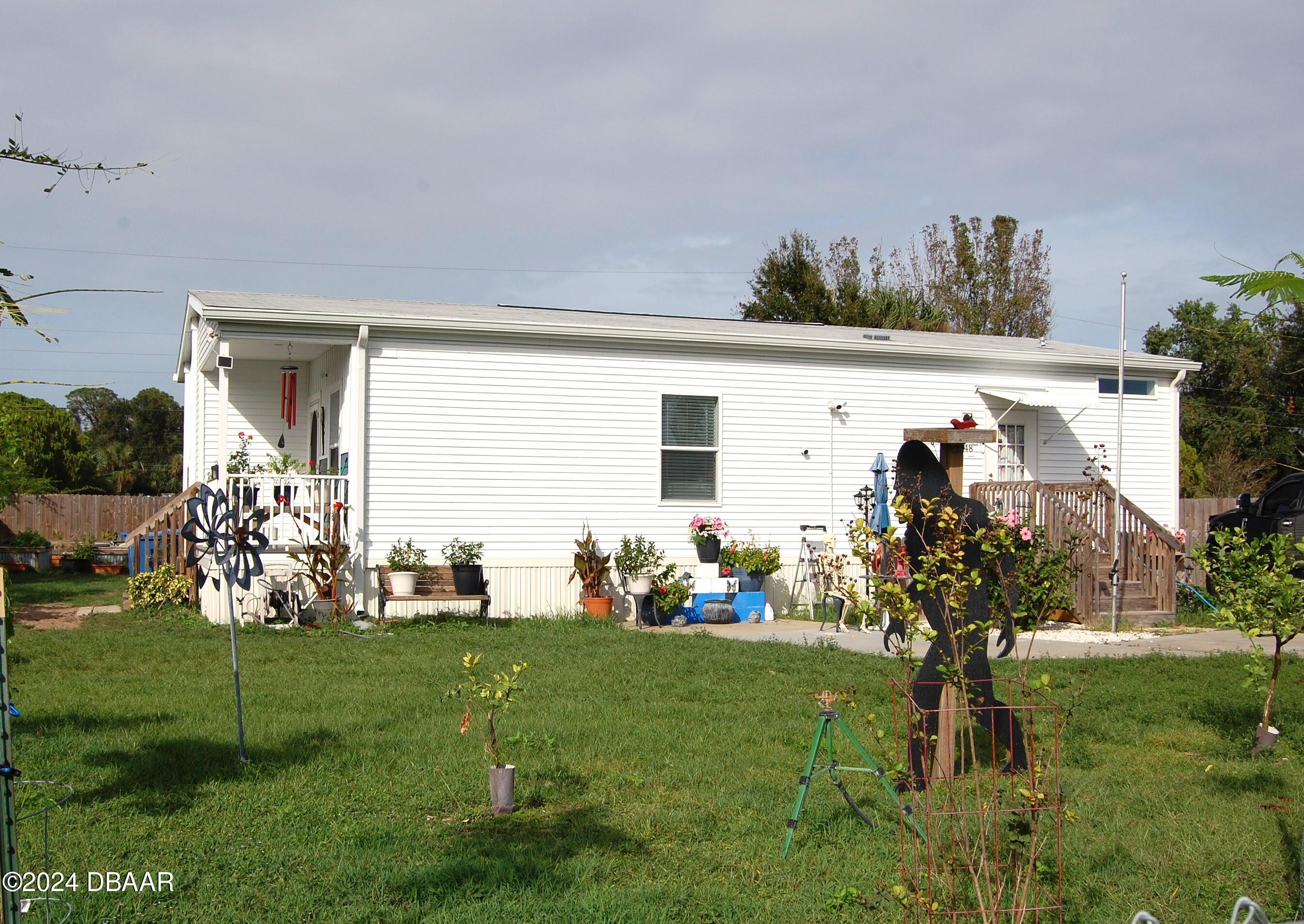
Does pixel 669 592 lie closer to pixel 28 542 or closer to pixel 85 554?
pixel 85 554

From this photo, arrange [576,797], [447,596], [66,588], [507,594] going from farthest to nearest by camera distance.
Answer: [66,588], [507,594], [447,596], [576,797]

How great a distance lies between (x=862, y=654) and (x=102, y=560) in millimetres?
16941

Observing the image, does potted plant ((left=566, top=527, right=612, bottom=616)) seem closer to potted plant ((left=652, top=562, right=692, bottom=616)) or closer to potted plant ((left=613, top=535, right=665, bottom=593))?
potted plant ((left=613, top=535, right=665, bottom=593))

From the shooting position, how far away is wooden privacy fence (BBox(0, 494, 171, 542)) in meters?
26.0

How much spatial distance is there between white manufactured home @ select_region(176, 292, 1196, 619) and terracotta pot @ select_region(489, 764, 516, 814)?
7.64m

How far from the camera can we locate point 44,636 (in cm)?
1084

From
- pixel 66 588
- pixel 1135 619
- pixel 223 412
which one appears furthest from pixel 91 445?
pixel 1135 619

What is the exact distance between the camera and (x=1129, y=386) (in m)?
16.2

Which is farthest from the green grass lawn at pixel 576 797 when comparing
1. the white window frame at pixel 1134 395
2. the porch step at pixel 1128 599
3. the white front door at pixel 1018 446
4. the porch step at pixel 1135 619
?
the white window frame at pixel 1134 395

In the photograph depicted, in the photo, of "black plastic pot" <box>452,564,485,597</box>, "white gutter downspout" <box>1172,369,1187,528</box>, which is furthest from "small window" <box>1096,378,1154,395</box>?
"black plastic pot" <box>452,564,485,597</box>

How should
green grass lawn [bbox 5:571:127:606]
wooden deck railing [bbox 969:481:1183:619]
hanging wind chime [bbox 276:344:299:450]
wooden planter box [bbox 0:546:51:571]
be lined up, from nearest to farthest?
wooden deck railing [bbox 969:481:1183:619], hanging wind chime [bbox 276:344:299:450], green grass lawn [bbox 5:571:127:606], wooden planter box [bbox 0:546:51:571]

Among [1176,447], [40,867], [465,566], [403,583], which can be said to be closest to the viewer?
[40,867]

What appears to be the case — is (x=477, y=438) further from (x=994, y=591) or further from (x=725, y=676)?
(x=994, y=591)

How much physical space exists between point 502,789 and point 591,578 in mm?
7939
